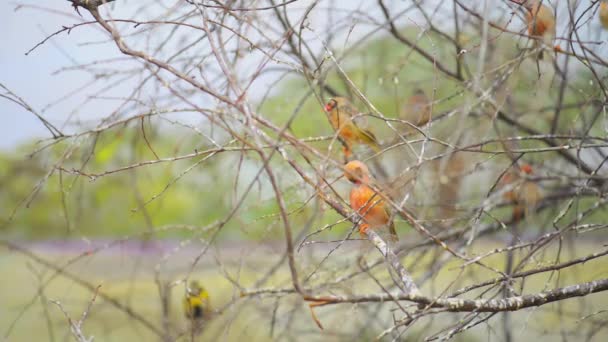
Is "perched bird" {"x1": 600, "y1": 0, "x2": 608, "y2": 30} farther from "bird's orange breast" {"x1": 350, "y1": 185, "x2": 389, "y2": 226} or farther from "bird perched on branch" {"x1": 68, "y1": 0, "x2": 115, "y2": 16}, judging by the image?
"bird perched on branch" {"x1": 68, "y1": 0, "x2": 115, "y2": 16}

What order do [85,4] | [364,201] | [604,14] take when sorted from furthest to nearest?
[604,14], [364,201], [85,4]

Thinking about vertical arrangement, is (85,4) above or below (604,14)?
below

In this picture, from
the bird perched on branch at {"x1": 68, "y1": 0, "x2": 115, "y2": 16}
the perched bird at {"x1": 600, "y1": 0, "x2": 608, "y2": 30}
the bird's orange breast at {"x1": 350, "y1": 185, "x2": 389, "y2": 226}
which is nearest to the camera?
the bird perched on branch at {"x1": 68, "y1": 0, "x2": 115, "y2": 16}

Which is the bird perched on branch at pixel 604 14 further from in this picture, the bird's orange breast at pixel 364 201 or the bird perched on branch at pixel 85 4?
the bird perched on branch at pixel 85 4

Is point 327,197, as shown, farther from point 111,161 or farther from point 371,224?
point 111,161

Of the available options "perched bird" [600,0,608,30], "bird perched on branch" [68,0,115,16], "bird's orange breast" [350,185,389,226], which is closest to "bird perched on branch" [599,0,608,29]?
"perched bird" [600,0,608,30]

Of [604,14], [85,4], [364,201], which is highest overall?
[604,14]

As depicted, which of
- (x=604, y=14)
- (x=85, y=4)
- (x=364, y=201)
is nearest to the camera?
(x=85, y=4)

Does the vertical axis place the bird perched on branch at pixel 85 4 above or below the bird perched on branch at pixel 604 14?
below

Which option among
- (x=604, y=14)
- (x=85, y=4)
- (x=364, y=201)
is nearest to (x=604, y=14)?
(x=604, y=14)

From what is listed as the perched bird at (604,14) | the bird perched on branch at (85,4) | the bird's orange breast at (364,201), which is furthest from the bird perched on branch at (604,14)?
the bird perched on branch at (85,4)

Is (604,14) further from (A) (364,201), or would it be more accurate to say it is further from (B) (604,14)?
(A) (364,201)

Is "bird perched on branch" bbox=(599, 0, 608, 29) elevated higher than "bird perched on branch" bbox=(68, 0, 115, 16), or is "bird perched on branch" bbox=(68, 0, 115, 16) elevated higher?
"bird perched on branch" bbox=(599, 0, 608, 29)

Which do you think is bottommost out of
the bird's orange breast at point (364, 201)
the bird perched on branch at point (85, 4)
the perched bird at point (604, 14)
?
the bird's orange breast at point (364, 201)
